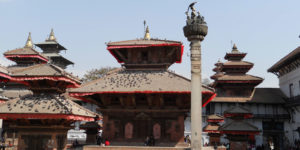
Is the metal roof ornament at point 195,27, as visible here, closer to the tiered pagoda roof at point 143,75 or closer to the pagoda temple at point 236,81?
the tiered pagoda roof at point 143,75

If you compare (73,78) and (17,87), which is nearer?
(73,78)

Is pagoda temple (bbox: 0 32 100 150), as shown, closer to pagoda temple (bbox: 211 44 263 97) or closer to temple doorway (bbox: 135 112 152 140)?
temple doorway (bbox: 135 112 152 140)

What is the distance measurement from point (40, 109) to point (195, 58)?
909cm

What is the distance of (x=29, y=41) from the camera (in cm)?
4262

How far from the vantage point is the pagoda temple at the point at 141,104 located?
1783 cm

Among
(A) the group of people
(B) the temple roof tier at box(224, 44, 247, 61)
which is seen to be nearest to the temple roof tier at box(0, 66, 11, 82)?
(A) the group of people

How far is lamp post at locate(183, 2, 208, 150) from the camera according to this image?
501 inches

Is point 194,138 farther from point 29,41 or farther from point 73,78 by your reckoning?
point 29,41

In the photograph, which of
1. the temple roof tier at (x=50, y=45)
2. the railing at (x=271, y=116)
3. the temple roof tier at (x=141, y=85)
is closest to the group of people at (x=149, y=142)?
the temple roof tier at (x=141, y=85)

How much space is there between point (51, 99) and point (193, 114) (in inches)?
339

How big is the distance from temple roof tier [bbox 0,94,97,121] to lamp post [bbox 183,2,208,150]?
6.71 metres

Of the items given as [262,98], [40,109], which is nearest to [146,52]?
[40,109]

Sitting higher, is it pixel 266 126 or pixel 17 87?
pixel 17 87

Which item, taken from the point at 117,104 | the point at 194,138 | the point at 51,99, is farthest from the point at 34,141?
the point at 194,138
